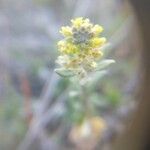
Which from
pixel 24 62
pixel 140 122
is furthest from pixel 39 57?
pixel 140 122

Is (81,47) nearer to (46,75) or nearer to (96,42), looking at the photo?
(96,42)

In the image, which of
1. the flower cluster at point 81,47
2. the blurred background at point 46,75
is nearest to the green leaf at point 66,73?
the flower cluster at point 81,47

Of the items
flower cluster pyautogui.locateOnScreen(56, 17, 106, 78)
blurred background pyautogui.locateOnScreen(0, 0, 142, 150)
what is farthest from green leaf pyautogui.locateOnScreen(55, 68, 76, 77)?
blurred background pyautogui.locateOnScreen(0, 0, 142, 150)

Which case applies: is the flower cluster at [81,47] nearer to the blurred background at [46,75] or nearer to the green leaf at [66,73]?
the green leaf at [66,73]

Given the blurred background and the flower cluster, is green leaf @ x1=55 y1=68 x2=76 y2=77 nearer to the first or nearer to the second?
the flower cluster

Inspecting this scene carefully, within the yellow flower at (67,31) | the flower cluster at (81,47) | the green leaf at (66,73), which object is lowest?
the green leaf at (66,73)
